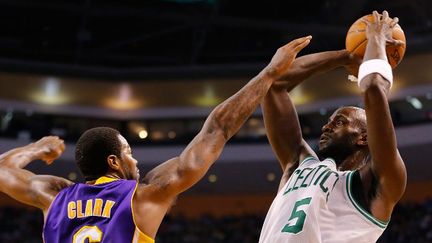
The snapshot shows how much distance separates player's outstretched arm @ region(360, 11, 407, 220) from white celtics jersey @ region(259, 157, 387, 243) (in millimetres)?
120

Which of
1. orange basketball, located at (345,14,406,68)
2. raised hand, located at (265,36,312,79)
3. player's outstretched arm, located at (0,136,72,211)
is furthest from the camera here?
orange basketball, located at (345,14,406,68)

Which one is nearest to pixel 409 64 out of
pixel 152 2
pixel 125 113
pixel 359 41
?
pixel 152 2

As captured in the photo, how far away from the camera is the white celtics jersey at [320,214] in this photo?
3795 mm

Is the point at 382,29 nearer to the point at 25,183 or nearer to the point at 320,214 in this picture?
the point at 320,214

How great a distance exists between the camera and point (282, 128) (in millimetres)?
4555

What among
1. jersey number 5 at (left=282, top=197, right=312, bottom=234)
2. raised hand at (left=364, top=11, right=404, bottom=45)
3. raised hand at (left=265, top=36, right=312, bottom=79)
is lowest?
jersey number 5 at (left=282, top=197, right=312, bottom=234)

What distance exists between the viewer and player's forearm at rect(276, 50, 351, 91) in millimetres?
4477

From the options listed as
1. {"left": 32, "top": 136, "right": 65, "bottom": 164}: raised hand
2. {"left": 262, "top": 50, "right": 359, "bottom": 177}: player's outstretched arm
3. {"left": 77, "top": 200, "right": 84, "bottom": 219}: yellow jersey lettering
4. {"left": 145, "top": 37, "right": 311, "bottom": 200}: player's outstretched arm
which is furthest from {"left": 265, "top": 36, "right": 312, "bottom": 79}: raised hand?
{"left": 32, "top": 136, "right": 65, "bottom": 164}: raised hand

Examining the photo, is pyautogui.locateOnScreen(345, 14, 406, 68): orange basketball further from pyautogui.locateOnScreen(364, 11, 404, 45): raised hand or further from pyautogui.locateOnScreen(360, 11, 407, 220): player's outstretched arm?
pyautogui.locateOnScreen(360, 11, 407, 220): player's outstretched arm

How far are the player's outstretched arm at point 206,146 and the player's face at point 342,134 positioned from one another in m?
0.80

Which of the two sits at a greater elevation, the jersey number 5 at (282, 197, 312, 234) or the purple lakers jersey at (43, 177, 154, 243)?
the purple lakers jersey at (43, 177, 154, 243)

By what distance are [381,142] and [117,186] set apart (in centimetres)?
138

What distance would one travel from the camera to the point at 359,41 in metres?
4.32

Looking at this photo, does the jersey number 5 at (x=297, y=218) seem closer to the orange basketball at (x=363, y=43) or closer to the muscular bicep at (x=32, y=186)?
the orange basketball at (x=363, y=43)
